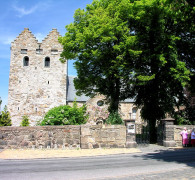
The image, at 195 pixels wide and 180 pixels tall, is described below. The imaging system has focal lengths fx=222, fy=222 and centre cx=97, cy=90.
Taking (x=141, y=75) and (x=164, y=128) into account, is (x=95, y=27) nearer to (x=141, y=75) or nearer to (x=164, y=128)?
(x=141, y=75)

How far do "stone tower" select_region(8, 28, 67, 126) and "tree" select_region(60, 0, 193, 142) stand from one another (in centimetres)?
1182

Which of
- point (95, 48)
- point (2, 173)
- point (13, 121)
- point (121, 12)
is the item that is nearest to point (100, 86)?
point (95, 48)

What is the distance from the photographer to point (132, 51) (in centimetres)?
1672

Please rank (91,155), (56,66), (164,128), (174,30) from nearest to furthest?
(91,155) → (164,128) → (174,30) → (56,66)

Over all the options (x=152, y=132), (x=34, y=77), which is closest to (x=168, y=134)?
(x=152, y=132)

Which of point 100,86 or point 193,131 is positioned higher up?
point 100,86

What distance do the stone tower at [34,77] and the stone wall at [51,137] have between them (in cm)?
1568

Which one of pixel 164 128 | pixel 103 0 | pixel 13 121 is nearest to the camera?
pixel 164 128

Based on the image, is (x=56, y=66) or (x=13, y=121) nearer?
(x=13, y=121)

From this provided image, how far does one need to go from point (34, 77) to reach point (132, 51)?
760 inches

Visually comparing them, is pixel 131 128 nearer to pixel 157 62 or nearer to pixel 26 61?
pixel 157 62

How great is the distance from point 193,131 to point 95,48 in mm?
10234

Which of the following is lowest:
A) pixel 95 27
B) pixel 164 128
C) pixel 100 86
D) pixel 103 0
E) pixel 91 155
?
pixel 91 155

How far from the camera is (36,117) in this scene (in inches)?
1211
